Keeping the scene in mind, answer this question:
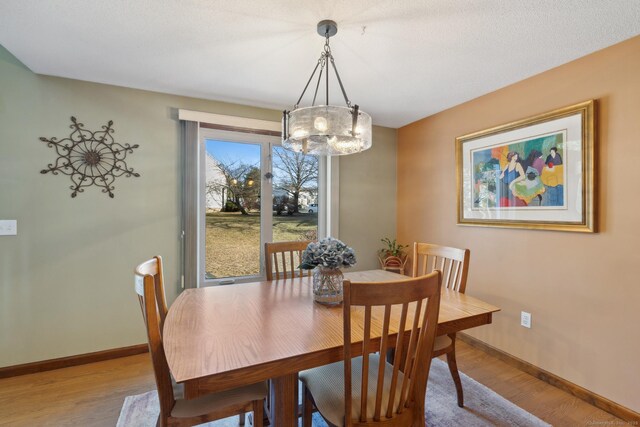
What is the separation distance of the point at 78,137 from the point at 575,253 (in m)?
3.77

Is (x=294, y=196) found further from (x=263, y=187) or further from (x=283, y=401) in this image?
(x=283, y=401)

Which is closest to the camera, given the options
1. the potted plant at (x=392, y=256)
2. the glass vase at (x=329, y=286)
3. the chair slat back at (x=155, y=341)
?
the chair slat back at (x=155, y=341)

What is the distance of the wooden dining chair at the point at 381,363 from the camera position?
3.29 ft

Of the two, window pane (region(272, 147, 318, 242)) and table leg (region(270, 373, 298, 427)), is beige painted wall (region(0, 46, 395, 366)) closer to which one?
window pane (region(272, 147, 318, 242))

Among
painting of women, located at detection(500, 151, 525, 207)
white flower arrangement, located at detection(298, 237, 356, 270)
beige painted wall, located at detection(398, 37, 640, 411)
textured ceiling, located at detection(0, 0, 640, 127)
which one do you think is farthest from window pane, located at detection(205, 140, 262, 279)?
painting of women, located at detection(500, 151, 525, 207)

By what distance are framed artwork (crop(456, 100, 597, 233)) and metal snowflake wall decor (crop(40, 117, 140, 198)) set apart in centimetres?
298

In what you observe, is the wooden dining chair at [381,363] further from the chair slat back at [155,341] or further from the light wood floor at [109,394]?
the light wood floor at [109,394]

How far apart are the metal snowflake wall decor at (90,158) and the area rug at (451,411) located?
162 cm

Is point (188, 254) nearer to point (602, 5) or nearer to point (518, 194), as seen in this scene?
point (518, 194)

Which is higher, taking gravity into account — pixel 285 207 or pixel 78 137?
pixel 78 137

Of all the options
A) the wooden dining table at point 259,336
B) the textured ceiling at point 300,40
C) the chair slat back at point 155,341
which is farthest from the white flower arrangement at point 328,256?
the textured ceiling at point 300,40

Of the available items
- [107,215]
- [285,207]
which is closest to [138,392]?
[107,215]

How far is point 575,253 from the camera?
2035 mm

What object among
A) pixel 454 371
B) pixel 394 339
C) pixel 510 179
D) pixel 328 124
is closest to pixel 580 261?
pixel 510 179
